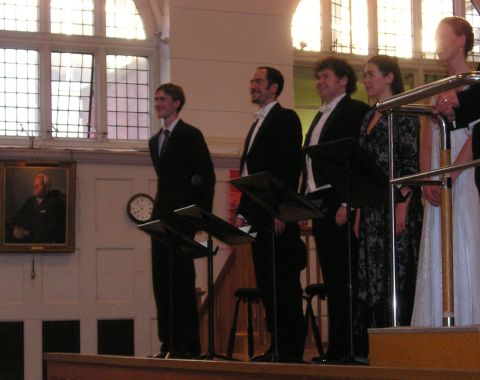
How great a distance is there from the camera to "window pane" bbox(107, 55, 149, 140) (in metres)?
11.5

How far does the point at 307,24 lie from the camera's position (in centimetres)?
1234

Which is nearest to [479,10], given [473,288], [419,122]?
[419,122]

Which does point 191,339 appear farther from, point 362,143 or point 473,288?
point 473,288

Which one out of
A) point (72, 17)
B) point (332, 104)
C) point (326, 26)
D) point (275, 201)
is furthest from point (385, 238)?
point (326, 26)

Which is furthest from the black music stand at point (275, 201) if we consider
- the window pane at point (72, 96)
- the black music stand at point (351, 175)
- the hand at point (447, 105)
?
the window pane at point (72, 96)

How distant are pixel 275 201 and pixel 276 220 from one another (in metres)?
0.50

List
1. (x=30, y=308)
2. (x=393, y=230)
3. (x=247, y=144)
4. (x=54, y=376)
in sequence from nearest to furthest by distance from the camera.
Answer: (x=393, y=230) → (x=247, y=144) → (x=54, y=376) → (x=30, y=308)

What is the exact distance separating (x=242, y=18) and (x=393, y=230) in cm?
A: 787

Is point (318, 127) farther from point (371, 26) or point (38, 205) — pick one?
point (371, 26)

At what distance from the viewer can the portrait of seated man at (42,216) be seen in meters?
9.91

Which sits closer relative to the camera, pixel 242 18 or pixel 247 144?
pixel 247 144

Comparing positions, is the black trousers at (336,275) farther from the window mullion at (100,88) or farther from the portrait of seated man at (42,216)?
the window mullion at (100,88)

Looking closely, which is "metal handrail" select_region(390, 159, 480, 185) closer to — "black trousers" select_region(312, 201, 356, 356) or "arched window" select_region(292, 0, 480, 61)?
"black trousers" select_region(312, 201, 356, 356)

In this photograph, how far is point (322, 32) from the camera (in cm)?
1236
